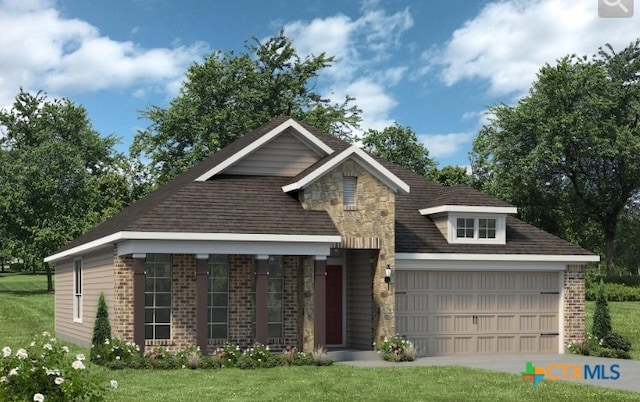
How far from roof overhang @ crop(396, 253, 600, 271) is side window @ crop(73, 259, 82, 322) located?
10.8 metres

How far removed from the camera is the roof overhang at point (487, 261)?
24.7 meters

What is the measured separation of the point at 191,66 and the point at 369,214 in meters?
32.6

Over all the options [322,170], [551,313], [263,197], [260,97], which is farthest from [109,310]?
[260,97]

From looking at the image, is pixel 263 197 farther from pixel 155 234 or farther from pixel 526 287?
pixel 526 287

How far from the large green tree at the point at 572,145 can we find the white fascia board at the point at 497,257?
2969 cm

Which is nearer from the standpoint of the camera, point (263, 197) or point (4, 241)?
point (263, 197)

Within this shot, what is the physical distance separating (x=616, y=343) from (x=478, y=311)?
4.07m

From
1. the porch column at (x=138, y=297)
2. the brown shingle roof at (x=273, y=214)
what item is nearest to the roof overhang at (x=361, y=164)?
the brown shingle roof at (x=273, y=214)

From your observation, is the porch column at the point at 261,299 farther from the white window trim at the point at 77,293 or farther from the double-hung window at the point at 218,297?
the white window trim at the point at 77,293

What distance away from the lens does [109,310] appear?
22938mm

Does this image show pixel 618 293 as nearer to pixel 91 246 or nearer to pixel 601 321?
pixel 601 321

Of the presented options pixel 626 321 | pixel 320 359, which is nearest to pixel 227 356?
pixel 320 359

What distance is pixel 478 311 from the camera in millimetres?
25703

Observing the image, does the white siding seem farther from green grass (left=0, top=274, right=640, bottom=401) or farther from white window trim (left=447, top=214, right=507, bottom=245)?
white window trim (left=447, top=214, right=507, bottom=245)
